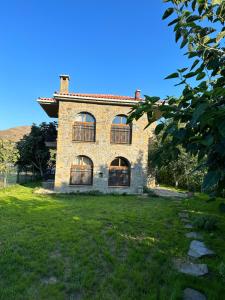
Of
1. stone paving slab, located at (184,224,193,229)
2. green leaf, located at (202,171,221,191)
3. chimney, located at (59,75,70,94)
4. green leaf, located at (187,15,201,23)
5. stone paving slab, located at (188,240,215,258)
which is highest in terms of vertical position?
chimney, located at (59,75,70,94)

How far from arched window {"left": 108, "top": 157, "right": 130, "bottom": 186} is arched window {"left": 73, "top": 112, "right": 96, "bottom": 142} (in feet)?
7.65

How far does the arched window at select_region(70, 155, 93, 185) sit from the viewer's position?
588 inches

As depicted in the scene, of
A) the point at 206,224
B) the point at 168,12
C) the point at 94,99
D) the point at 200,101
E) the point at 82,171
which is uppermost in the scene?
the point at 94,99

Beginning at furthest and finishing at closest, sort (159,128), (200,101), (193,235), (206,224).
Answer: (206,224) < (193,235) < (159,128) < (200,101)

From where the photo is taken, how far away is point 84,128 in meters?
15.1

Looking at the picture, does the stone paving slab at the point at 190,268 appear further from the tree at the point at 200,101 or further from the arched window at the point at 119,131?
Result: the arched window at the point at 119,131

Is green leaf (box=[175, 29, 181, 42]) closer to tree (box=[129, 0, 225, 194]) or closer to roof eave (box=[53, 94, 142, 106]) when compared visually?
tree (box=[129, 0, 225, 194])

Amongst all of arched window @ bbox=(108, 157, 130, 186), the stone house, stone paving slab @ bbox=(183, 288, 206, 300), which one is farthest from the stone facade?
stone paving slab @ bbox=(183, 288, 206, 300)

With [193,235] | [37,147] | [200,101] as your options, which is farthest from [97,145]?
[200,101]

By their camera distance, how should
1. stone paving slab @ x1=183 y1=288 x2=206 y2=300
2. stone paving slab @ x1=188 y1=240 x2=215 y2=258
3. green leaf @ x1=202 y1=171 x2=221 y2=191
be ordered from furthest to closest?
stone paving slab @ x1=188 y1=240 x2=215 y2=258
stone paving slab @ x1=183 y1=288 x2=206 y2=300
green leaf @ x1=202 y1=171 x2=221 y2=191

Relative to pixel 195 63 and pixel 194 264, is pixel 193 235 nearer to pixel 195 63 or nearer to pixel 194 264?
pixel 194 264

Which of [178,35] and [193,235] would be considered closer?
[178,35]

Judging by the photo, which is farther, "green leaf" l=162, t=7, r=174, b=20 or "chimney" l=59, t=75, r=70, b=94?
"chimney" l=59, t=75, r=70, b=94

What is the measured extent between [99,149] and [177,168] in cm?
729
